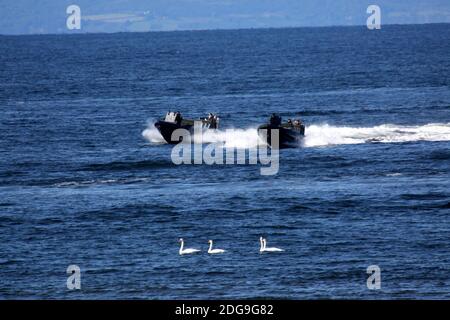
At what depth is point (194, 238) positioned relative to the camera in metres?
46.4

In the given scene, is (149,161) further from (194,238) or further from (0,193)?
(194,238)

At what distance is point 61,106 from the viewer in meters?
117

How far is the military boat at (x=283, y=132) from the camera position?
72688 mm

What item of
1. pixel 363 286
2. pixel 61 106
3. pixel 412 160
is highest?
pixel 61 106

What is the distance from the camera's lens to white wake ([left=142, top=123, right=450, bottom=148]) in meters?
77.9

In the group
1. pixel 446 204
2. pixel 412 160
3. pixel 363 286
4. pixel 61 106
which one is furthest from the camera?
pixel 61 106

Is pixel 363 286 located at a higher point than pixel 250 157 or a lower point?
lower

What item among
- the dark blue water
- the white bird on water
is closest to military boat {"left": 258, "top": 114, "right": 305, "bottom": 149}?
the dark blue water

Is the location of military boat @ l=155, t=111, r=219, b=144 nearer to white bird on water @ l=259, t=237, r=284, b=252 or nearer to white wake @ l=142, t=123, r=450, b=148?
white wake @ l=142, t=123, r=450, b=148

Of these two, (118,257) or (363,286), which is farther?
(118,257)

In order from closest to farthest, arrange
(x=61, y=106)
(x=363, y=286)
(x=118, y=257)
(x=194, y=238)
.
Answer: (x=363, y=286) < (x=118, y=257) < (x=194, y=238) < (x=61, y=106)

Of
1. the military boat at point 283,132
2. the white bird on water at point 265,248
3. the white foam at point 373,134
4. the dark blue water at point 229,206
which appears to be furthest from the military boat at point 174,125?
the white bird on water at point 265,248
